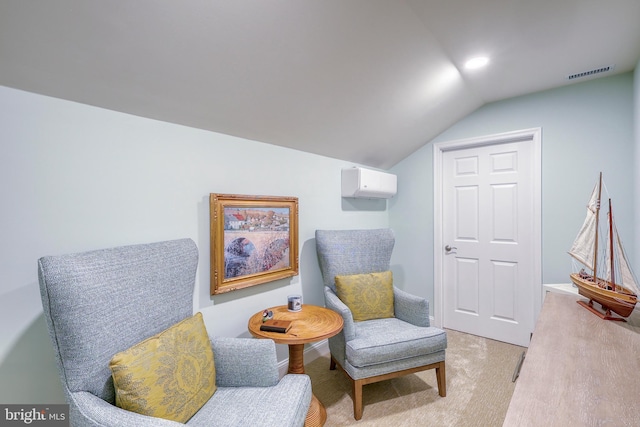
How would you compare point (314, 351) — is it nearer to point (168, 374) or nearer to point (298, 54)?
point (168, 374)

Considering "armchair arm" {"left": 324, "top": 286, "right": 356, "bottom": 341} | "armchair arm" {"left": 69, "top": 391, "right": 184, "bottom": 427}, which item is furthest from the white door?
"armchair arm" {"left": 69, "top": 391, "right": 184, "bottom": 427}

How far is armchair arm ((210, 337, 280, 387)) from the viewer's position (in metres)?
1.33

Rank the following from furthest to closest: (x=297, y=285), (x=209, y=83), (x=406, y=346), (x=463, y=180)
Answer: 1. (x=463, y=180)
2. (x=297, y=285)
3. (x=406, y=346)
4. (x=209, y=83)

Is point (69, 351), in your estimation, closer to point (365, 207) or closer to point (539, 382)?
point (539, 382)

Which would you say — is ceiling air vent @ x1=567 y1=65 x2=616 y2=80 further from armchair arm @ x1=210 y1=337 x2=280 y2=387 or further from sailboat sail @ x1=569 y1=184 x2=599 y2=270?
armchair arm @ x1=210 y1=337 x2=280 y2=387

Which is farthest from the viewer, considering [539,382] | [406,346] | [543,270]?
[543,270]

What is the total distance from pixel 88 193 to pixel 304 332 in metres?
1.26

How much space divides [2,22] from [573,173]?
11.5 feet

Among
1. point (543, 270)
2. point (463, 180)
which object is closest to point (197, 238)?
point (463, 180)

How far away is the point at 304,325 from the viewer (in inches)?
66.7

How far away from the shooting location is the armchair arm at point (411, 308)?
2.08 metres

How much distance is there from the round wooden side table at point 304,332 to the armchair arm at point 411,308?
637 mm

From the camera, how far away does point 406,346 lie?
1.82 m

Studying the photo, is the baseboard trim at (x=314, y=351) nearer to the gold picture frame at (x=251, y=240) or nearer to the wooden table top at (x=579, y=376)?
the gold picture frame at (x=251, y=240)
